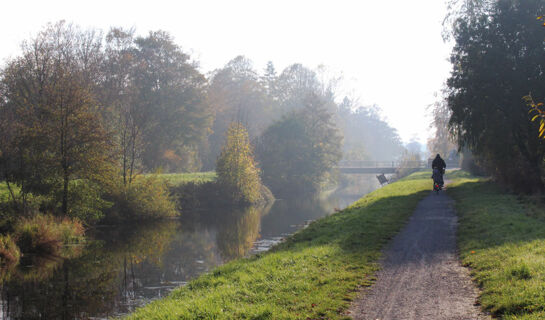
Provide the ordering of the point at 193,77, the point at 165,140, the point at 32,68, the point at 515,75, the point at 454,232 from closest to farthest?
1. the point at 454,232
2. the point at 515,75
3. the point at 32,68
4. the point at 165,140
5. the point at 193,77

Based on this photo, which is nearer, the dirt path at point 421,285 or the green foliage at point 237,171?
the dirt path at point 421,285

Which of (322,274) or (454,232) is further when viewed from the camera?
(454,232)

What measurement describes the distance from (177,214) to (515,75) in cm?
2267

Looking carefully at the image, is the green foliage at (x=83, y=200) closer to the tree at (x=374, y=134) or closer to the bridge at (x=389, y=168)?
the bridge at (x=389, y=168)

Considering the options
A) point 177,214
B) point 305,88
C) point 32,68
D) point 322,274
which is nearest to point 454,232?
point 322,274

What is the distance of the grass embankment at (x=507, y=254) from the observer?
24.7ft

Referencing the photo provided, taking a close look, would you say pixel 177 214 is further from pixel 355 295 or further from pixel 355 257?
pixel 355 295

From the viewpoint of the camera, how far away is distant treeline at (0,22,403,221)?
24.6 metres

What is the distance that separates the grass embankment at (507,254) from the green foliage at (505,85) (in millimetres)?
6760

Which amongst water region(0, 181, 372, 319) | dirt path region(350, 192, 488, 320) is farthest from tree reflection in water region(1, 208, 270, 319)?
dirt path region(350, 192, 488, 320)

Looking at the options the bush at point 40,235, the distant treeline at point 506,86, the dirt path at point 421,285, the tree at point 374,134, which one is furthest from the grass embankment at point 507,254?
the tree at point 374,134

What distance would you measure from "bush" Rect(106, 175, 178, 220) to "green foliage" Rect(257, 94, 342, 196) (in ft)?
82.8

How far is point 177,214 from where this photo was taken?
33719mm

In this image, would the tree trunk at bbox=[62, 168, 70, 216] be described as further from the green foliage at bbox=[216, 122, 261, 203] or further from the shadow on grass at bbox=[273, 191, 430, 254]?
the green foliage at bbox=[216, 122, 261, 203]
